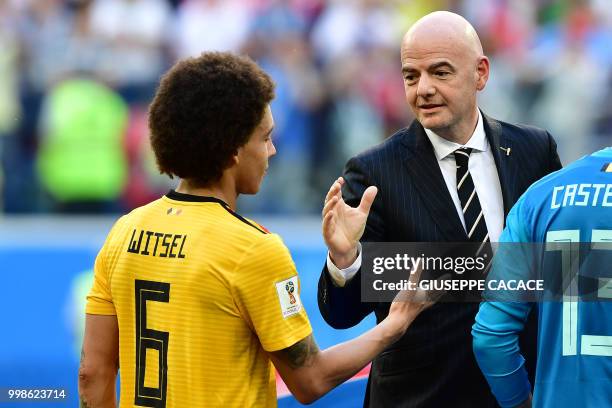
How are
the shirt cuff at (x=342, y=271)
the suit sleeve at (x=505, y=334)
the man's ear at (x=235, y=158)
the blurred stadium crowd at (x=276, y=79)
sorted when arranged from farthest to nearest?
1. the blurred stadium crowd at (x=276, y=79)
2. the shirt cuff at (x=342, y=271)
3. the suit sleeve at (x=505, y=334)
4. the man's ear at (x=235, y=158)

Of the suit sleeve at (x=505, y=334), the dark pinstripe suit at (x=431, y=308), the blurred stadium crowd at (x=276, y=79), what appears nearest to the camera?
the suit sleeve at (x=505, y=334)

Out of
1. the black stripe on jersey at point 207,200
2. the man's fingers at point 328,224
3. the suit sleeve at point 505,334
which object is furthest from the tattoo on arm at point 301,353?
the suit sleeve at point 505,334

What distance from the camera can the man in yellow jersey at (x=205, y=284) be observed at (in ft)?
9.28

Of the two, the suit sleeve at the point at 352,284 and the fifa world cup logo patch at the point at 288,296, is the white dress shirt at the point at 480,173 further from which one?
the fifa world cup logo patch at the point at 288,296

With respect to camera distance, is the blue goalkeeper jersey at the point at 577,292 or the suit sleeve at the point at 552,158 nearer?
the blue goalkeeper jersey at the point at 577,292

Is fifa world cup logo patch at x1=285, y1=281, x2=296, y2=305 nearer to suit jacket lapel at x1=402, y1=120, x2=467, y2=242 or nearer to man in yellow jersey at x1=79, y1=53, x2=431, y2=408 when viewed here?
man in yellow jersey at x1=79, y1=53, x2=431, y2=408

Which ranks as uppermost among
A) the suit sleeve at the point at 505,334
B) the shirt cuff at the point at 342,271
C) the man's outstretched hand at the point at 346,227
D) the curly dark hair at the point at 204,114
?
A: the curly dark hair at the point at 204,114

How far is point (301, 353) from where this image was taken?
2.90 metres

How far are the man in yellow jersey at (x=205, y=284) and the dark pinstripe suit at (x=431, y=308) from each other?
1.83 ft

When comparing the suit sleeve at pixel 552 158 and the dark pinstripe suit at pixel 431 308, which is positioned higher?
the suit sleeve at pixel 552 158

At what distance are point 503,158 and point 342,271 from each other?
726 mm

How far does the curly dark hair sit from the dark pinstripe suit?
2.44ft

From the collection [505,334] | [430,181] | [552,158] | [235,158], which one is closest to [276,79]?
[552,158]

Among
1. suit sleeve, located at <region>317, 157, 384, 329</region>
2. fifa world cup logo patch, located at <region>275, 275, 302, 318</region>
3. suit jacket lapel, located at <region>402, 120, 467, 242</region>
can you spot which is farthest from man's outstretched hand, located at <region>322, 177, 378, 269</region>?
fifa world cup logo patch, located at <region>275, 275, 302, 318</region>
